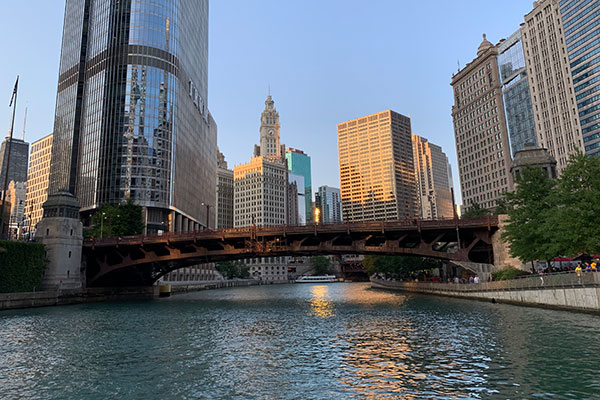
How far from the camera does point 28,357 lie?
24016 millimetres

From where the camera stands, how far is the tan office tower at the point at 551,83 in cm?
13800

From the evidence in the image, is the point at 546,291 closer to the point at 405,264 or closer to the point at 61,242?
the point at 405,264

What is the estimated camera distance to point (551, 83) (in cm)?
14638

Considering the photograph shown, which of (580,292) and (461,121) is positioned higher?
(461,121)

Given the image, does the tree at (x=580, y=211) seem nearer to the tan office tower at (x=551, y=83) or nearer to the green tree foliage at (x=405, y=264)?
the green tree foliage at (x=405, y=264)

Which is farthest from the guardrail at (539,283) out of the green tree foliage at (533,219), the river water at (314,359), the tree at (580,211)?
the tree at (580,211)

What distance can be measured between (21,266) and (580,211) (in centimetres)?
6950

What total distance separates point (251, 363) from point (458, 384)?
10334mm

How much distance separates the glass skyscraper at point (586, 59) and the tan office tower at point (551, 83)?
2.56 metres

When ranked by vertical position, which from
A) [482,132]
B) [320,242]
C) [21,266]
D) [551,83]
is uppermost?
[551,83]

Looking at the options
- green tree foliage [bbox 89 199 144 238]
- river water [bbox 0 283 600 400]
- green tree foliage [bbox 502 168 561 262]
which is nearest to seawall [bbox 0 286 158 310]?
green tree foliage [bbox 89 199 144 238]

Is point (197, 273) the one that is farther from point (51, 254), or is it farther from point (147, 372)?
point (147, 372)

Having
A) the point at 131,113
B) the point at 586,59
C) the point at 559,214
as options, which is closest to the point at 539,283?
the point at 559,214

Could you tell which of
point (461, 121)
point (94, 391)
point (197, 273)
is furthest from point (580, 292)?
point (461, 121)
